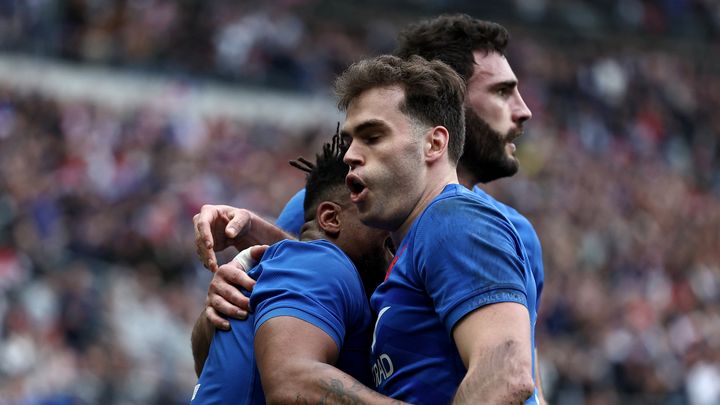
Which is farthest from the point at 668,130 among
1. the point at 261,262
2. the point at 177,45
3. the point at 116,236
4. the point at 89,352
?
the point at 261,262

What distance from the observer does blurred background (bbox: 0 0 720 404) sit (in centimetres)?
1223

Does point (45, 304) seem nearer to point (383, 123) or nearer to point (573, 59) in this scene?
point (383, 123)

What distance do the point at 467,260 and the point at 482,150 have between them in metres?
1.48

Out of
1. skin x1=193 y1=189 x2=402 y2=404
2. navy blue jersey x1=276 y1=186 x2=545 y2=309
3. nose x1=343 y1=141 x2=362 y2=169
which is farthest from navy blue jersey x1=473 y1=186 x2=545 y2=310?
skin x1=193 y1=189 x2=402 y2=404

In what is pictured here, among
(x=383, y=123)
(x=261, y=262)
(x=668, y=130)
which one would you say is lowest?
(x=668, y=130)

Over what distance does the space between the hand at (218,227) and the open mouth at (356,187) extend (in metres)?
0.83

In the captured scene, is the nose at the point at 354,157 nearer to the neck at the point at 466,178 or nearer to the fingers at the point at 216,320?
the fingers at the point at 216,320

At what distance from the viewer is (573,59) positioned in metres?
24.1

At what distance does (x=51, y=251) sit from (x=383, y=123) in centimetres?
941

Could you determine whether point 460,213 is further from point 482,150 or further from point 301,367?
point 482,150

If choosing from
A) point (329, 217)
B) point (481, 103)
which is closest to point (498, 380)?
point (329, 217)

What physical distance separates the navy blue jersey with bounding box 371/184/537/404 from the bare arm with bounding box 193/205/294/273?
104cm

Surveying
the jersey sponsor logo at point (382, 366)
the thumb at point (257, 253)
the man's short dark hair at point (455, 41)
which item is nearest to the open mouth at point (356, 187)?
the jersey sponsor logo at point (382, 366)

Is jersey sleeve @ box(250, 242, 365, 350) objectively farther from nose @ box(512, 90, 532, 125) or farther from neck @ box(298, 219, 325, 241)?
nose @ box(512, 90, 532, 125)
